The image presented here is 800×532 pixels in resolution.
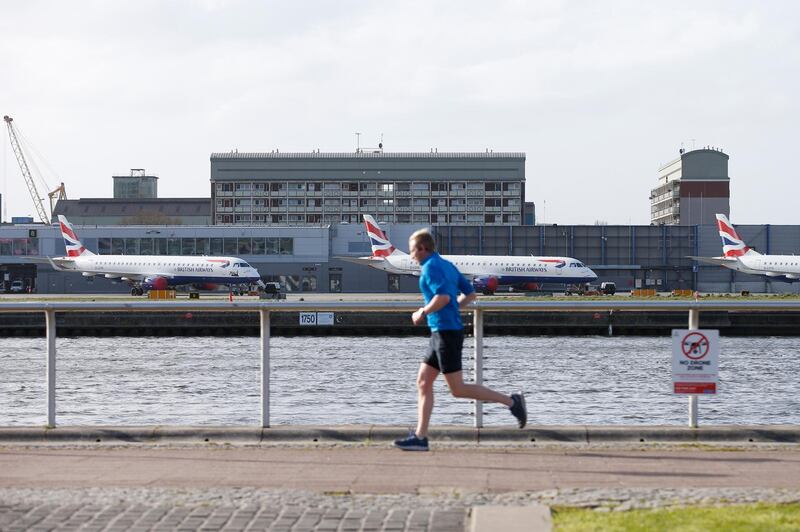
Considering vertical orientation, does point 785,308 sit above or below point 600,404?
above

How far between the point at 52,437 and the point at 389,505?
199 inches

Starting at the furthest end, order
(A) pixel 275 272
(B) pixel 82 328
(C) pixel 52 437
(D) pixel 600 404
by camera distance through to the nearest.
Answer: (A) pixel 275 272 < (B) pixel 82 328 < (D) pixel 600 404 < (C) pixel 52 437

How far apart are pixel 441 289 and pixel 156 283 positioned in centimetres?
7835

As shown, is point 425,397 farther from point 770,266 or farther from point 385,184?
point 385,184

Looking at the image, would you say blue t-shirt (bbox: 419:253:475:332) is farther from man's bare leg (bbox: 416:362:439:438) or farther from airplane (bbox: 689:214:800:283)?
airplane (bbox: 689:214:800:283)

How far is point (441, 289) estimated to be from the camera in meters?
11.1

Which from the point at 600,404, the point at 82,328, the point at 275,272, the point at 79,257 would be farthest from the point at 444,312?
the point at 275,272

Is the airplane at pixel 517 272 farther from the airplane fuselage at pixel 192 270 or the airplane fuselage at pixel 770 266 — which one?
the airplane fuselage at pixel 192 270

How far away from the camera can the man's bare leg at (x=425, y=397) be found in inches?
437

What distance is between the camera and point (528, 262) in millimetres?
91375

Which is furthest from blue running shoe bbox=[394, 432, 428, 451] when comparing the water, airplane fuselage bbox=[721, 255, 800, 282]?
airplane fuselage bbox=[721, 255, 800, 282]

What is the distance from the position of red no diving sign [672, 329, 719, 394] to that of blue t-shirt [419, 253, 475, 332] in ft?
8.09

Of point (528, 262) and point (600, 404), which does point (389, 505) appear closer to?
point (600, 404)

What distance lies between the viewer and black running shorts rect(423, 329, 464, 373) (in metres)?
11.1
